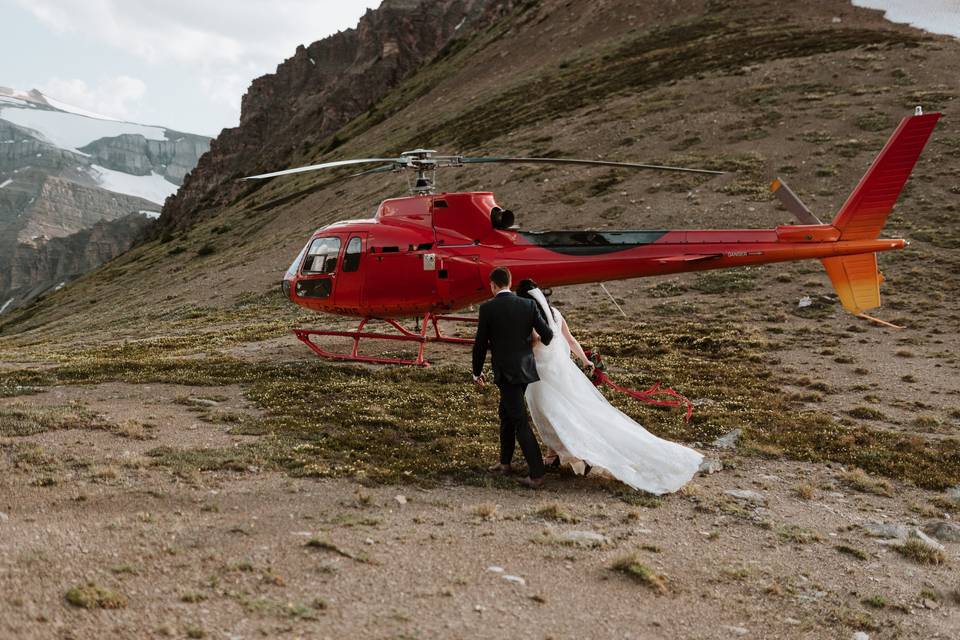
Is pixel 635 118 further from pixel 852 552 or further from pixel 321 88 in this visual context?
pixel 321 88

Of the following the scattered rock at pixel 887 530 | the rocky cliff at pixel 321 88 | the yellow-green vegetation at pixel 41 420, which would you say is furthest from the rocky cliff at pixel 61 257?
the scattered rock at pixel 887 530

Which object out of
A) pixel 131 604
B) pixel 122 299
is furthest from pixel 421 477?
pixel 122 299

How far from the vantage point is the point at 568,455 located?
838cm

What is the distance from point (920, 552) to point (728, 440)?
3.34m

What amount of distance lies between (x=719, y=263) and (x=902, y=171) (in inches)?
130

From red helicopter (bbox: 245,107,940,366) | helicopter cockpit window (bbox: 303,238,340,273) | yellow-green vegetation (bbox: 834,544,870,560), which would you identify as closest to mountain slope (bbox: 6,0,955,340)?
helicopter cockpit window (bbox: 303,238,340,273)

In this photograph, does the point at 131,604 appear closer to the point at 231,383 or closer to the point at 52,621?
the point at 52,621

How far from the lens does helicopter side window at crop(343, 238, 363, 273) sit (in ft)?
47.9

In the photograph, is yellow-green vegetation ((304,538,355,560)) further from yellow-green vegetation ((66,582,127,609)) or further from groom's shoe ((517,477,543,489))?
groom's shoe ((517,477,543,489))

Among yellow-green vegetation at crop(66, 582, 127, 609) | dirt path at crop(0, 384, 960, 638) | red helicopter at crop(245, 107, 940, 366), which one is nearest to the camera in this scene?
yellow-green vegetation at crop(66, 582, 127, 609)

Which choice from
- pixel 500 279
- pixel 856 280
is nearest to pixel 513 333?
pixel 500 279

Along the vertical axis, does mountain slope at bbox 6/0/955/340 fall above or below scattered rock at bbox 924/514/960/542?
above

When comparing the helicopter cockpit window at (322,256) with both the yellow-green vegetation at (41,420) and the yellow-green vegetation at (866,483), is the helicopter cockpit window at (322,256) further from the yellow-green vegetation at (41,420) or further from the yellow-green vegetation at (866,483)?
the yellow-green vegetation at (866,483)

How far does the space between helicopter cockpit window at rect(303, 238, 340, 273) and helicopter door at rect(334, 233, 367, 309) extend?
234 millimetres
